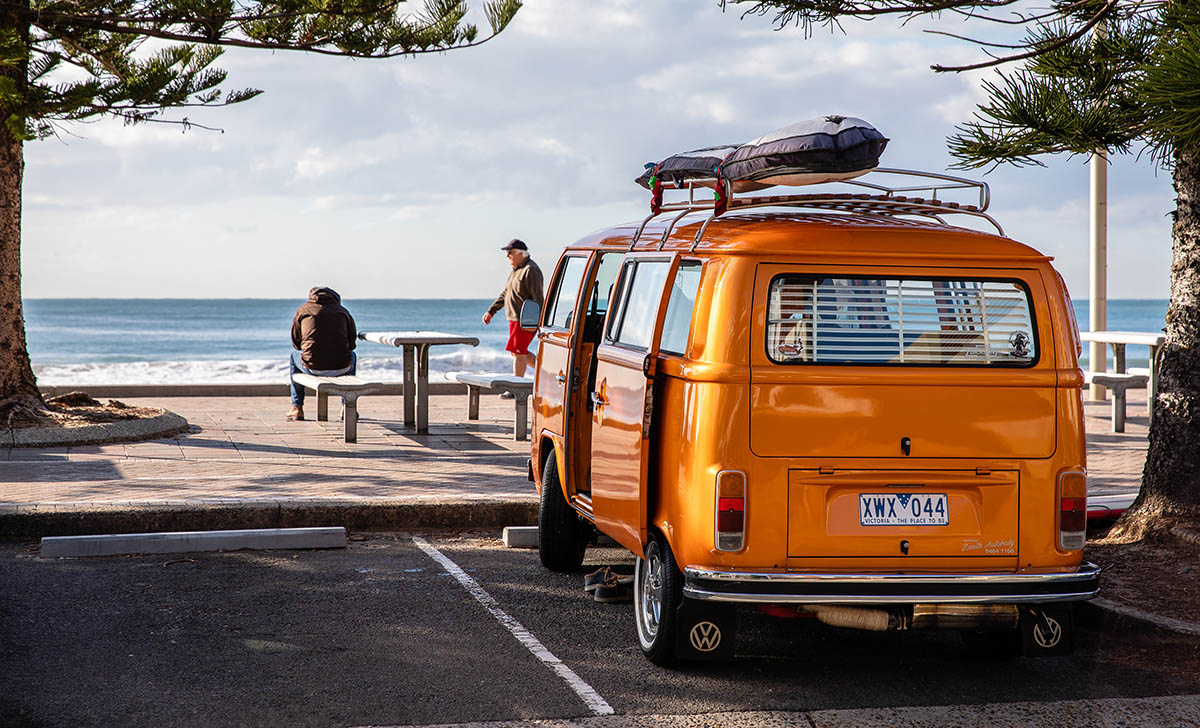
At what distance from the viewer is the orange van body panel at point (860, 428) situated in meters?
4.79

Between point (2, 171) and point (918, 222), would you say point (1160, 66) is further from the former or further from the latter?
point (2, 171)

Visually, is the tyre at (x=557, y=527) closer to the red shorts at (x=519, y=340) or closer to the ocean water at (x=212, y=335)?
the red shorts at (x=519, y=340)

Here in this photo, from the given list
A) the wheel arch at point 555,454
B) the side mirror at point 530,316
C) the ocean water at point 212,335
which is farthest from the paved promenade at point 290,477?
the ocean water at point 212,335

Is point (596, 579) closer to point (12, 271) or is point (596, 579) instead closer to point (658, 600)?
point (658, 600)

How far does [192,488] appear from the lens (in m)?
8.97

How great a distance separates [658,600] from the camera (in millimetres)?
5316

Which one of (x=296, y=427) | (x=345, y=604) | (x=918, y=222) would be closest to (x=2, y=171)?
(x=296, y=427)

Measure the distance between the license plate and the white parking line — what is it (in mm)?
1245

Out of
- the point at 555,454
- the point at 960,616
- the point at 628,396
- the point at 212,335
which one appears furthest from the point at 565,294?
the point at 212,335

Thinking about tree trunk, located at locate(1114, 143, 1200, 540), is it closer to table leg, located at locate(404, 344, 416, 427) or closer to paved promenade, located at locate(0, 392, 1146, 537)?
paved promenade, located at locate(0, 392, 1146, 537)

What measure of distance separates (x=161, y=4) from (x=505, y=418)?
570cm

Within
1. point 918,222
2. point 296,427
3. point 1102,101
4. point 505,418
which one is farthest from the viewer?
point 505,418

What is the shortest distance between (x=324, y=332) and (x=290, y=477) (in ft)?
11.7

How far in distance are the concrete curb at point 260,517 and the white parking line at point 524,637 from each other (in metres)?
0.53
